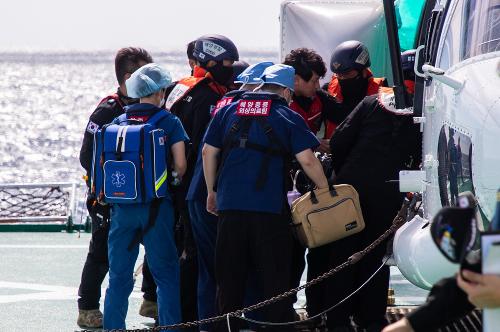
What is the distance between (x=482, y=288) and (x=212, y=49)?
188 inches

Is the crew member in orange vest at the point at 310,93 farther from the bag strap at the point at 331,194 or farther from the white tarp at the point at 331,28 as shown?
the white tarp at the point at 331,28

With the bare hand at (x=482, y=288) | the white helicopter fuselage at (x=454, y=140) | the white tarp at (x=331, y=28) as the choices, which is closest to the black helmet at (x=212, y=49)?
the white helicopter fuselage at (x=454, y=140)

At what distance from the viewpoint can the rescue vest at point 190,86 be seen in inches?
340

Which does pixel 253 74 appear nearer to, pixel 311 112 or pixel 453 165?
pixel 311 112

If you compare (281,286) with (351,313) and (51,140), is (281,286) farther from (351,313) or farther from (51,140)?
(51,140)

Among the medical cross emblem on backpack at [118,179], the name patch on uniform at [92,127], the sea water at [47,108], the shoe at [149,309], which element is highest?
the name patch on uniform at [92,127]

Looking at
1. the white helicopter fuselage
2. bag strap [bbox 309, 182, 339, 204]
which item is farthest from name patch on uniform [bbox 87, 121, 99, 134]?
the white helicopter fuselage

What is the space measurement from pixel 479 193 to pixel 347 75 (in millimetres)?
2809

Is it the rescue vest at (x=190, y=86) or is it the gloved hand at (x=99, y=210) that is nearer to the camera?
the gloved hand at (x=99, y=210)

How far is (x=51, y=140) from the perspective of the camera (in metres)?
62.1

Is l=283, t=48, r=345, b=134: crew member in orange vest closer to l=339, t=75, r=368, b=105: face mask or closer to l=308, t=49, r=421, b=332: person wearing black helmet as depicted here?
l=339, t=75, r=368, b=105: face mask

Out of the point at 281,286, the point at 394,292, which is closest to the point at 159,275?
the point at 281,286

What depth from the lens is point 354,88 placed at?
895 cm

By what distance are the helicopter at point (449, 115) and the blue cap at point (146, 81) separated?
1.51m
